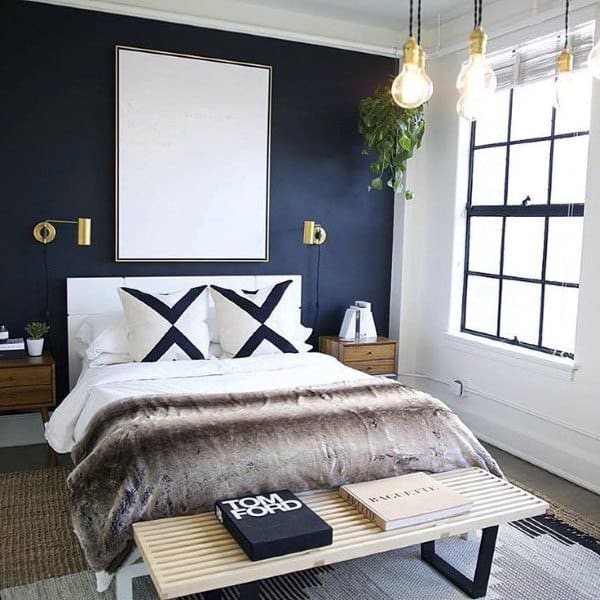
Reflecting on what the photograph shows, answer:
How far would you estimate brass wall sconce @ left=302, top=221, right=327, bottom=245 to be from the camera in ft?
15.2

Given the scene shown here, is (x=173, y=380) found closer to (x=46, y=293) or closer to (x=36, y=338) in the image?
(x=36, y=338)

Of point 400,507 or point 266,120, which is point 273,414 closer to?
point 400,507

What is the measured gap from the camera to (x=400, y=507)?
2.46 m

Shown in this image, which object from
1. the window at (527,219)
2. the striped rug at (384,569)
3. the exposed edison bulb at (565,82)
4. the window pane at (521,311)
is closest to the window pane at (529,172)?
the window at (527,219)

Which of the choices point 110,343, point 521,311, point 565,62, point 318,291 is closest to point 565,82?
point 565,62

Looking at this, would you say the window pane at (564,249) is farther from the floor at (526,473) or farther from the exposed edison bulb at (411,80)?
the exposed edison bulb at (411,80)

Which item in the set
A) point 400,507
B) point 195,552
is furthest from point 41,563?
point 400,507

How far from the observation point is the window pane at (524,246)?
4125 mm

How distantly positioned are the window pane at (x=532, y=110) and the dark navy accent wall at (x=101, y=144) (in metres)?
1.07

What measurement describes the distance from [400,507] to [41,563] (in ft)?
4.90

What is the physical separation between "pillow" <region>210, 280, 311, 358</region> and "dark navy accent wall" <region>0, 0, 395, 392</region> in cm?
48

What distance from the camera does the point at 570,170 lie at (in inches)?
154

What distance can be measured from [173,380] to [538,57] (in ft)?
9.14

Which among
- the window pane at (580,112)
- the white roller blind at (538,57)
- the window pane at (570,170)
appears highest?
the white roller blind at (538,57)
